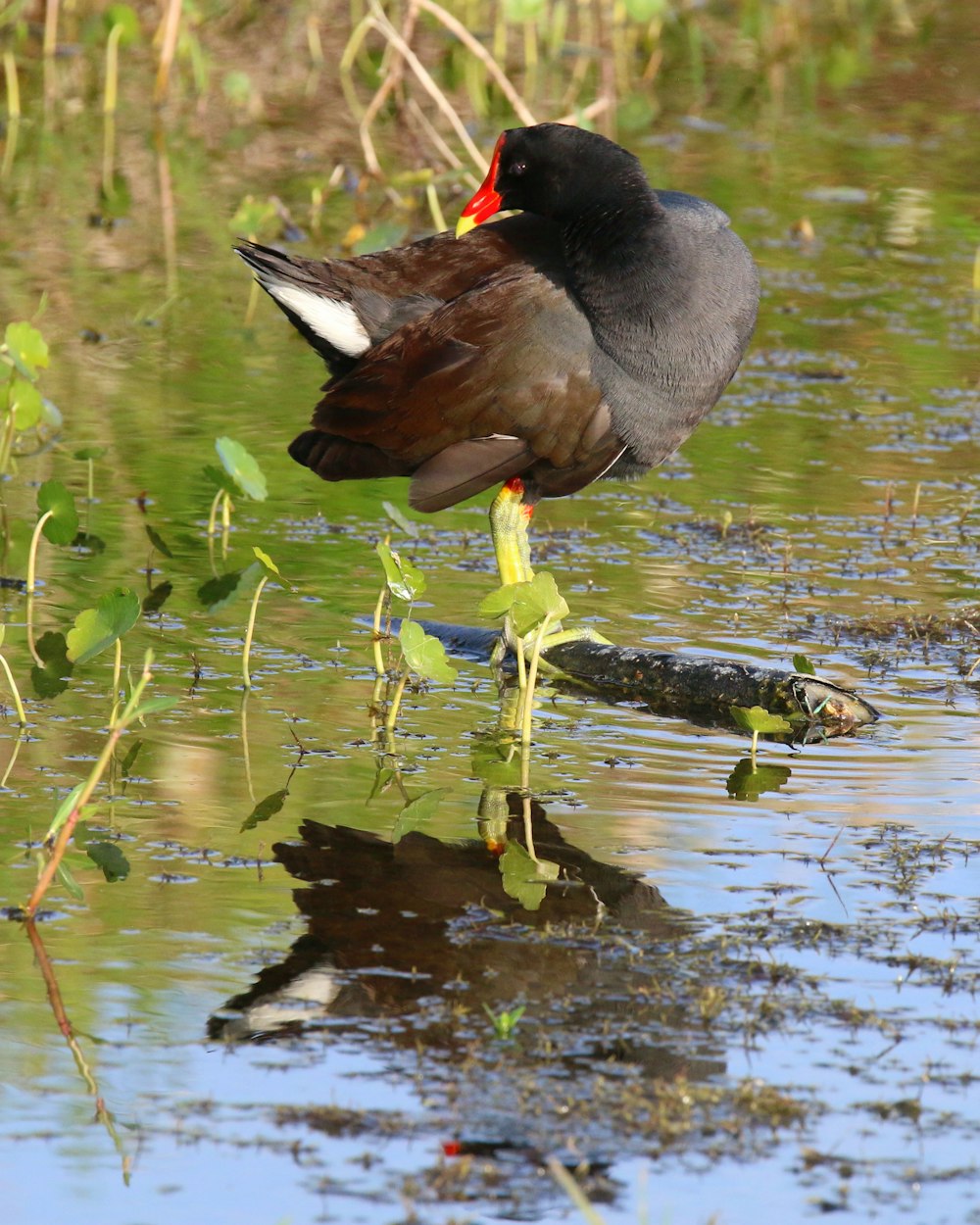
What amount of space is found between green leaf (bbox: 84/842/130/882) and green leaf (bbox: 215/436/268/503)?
5.14ft

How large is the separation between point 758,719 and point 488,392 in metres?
1.07

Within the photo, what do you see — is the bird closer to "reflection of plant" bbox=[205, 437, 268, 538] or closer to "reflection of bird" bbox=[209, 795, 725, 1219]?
"reflection of plant" bbox=[205, 437, 268, 538]

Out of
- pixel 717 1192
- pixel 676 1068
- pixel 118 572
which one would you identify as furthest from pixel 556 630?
pixel 717 1192

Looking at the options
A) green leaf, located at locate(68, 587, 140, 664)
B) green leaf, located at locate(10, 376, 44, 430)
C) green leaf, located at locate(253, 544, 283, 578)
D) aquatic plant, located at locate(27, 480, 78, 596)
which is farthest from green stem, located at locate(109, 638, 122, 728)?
green leaf, located at locate(10, 376, 44, 430)

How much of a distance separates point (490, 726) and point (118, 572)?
1348 mm

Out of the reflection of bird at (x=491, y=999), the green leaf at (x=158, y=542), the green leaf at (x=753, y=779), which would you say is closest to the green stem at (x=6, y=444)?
the green leaf at (x=158, y=542)

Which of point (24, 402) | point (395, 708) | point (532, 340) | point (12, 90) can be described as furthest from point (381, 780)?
point (12, 90)

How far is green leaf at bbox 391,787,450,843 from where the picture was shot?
3.61m

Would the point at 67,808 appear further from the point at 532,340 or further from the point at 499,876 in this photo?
the point at 532,340

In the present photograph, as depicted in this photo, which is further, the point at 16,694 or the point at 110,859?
the point at 16,694

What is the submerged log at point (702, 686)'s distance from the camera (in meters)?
4.24

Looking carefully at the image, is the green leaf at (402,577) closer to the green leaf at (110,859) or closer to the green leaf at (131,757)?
the green leaf at (131,757)

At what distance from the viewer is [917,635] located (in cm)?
486

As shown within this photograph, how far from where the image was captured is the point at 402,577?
4.20 meters
